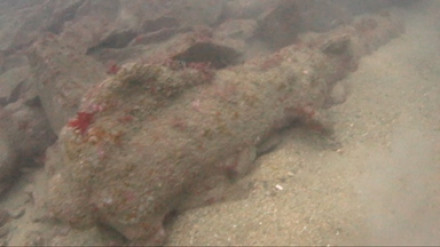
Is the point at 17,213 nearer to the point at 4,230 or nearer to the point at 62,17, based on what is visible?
the point at 4,230

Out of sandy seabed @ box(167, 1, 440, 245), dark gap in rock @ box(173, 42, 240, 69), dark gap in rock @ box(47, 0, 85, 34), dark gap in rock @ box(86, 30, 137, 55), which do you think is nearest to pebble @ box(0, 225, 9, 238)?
sandy seabed @ box(167, 1, 440, 245)

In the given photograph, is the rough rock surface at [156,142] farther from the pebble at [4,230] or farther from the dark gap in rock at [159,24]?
the dark gap in rock at [159,24]

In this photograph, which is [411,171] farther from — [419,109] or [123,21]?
[123,21]

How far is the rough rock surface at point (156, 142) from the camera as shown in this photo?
14.1 feet

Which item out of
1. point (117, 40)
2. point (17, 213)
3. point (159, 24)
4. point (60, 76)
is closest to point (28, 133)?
point (60, 76)

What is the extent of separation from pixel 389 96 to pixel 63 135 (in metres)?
6.91

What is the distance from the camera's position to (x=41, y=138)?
24.4ft

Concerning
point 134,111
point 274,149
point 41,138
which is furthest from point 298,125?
point 41,138

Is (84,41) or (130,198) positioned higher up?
(130,198)

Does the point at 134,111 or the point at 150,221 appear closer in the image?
the point at 150,221

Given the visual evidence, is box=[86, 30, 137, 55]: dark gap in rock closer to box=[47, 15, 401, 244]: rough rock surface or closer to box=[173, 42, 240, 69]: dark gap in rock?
box=[173, 42, 240, 69]: dark gap in rock

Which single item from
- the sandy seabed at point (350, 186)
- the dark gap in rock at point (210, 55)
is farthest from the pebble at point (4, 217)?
the dark gap in rock at point (210, 55)

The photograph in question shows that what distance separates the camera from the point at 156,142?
181 inches

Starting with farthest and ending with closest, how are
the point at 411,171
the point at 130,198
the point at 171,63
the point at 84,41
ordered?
the point at 84,41, the point at 411,171, the point at 171,63, the point at 130,198
